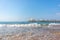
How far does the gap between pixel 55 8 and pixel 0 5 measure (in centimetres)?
160

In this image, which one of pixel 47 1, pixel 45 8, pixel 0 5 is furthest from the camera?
pixel 45 8

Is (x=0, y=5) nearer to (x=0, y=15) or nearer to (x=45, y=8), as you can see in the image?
(x=0, y=15)

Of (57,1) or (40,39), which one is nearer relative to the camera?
(40,39)

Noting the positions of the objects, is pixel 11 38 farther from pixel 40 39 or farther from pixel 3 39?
pixel 40 39

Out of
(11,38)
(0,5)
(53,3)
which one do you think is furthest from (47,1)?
(11,38)

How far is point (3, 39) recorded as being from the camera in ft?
7.38

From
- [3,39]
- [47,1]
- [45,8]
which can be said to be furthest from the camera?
[45,8]

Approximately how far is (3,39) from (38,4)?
5.86 ft

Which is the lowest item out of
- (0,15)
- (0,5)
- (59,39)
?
(59,39)

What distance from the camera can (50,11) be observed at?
3.48 metres

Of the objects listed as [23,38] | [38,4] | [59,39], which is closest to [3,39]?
[23,38]

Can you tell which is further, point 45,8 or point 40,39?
point 45,8

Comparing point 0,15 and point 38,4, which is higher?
point 38,4

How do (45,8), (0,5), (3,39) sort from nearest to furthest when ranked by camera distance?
(3,39), (0,5), (45,8)
